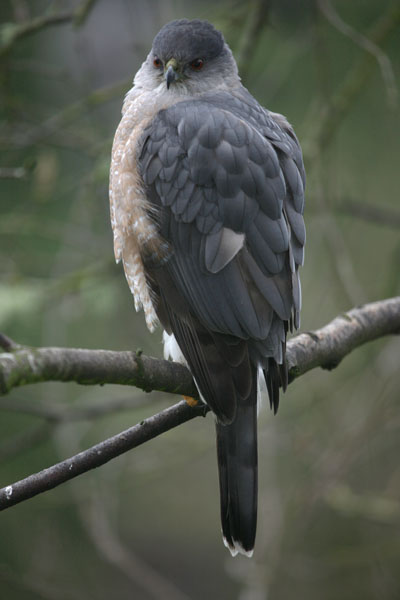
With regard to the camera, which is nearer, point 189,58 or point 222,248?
point 222,248

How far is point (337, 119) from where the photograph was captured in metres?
4.25

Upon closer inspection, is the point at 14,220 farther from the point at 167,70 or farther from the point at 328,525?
the point at 328,525

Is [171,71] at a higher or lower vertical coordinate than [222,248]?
higher

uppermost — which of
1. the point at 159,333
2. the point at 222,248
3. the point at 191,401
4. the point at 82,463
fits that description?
the point at 222,248

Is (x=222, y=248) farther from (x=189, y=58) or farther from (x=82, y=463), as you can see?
(x=189, y=58)

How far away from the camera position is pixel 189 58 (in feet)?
12.1

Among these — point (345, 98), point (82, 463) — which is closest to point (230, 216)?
point (82, 463)

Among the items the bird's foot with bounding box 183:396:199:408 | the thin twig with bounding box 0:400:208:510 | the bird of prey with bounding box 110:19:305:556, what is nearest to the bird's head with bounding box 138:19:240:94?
the bird of prey with bounding box 110:19:305:556

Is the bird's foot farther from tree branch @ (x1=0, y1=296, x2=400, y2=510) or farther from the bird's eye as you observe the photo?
the bird's eye

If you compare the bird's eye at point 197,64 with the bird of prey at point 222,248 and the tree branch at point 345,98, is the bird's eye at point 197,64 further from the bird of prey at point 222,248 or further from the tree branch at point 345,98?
the tree branch at point 345,98

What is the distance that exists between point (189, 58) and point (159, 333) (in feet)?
7.69

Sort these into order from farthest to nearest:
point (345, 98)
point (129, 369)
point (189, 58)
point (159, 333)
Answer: point (159, 333)
point (345, 98)
point (189, 58)
point (129, 369)

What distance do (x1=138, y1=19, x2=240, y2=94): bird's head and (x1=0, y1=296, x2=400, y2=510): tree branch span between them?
1.39 metres

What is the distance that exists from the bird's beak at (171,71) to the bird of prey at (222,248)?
21cm
